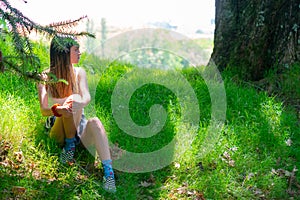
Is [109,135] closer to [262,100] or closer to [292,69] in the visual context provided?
[262,100]

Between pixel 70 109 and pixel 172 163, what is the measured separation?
1.10 meters

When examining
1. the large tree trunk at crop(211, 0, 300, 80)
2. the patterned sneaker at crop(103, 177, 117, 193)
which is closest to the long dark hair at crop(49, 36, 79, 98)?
the patterned sneaker at crop(103, 177, 117, 193)

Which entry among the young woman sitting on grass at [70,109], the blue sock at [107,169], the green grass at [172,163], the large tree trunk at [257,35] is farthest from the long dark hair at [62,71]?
the large tree trunk at [257,35]

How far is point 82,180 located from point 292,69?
2.95m

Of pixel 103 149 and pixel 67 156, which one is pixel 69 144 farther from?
pixel 103 149

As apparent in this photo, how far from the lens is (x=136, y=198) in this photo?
343 cm

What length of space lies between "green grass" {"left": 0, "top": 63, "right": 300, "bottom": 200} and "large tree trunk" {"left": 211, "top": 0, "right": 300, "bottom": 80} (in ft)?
1.98

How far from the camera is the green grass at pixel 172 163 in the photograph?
340 cm

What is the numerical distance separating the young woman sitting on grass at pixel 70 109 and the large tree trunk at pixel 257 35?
2.52 metres

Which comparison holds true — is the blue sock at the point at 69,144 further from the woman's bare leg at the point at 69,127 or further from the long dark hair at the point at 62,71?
the long dark hair at the point at 62,71

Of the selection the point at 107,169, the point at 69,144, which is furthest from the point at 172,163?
the point at 69,144

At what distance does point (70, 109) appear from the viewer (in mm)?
3258

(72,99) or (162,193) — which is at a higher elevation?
(72,99)

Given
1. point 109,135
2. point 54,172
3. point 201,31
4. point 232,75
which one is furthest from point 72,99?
point 201,31
